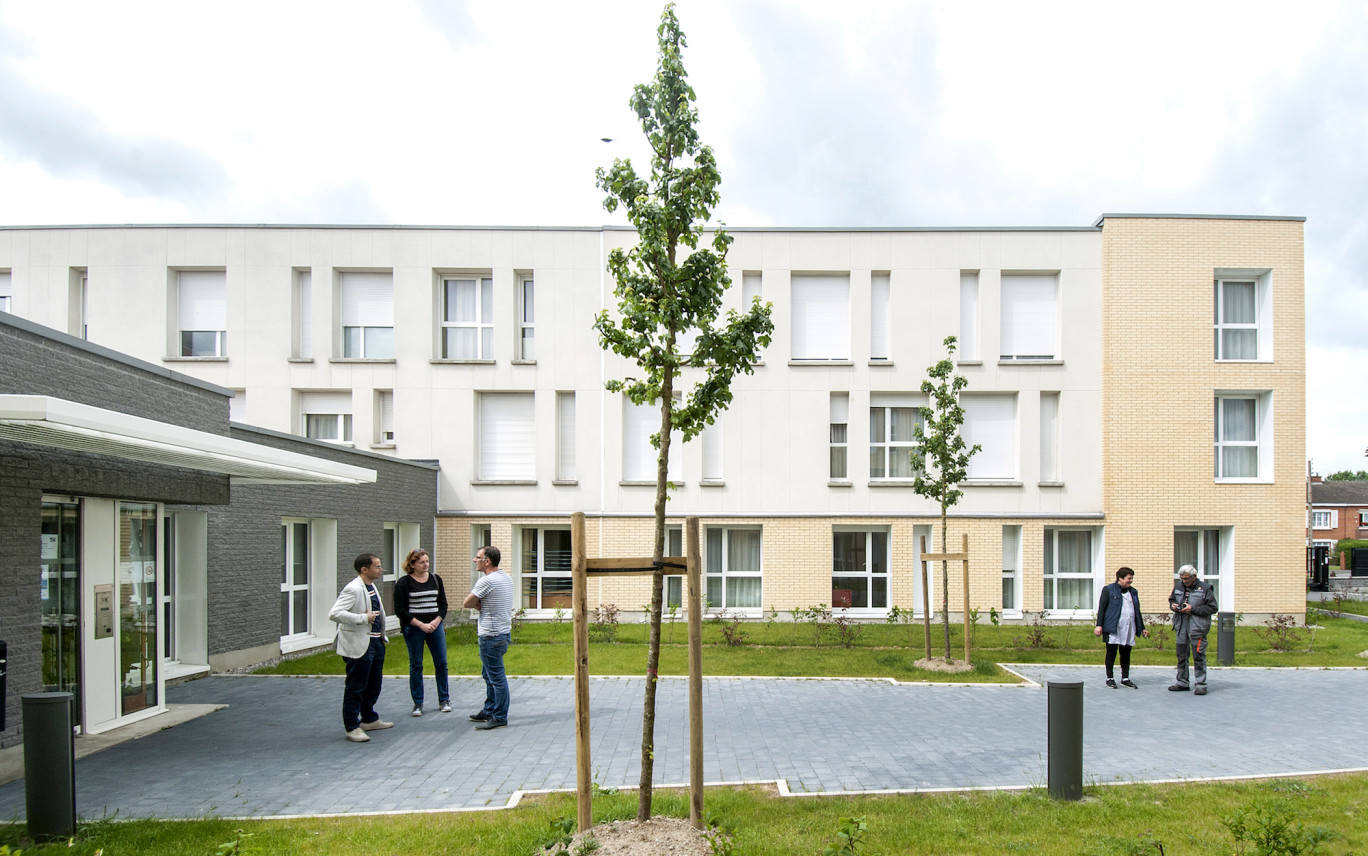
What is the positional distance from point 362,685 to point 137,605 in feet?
10.9

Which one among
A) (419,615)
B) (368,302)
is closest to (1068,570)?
(419,615)

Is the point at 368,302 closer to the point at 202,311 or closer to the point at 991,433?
the point at 202,311

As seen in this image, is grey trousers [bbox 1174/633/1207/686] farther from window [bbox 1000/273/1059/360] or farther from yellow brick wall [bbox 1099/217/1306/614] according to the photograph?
window [bbox 1000/273/1059/360]

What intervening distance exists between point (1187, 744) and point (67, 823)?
9603 mm

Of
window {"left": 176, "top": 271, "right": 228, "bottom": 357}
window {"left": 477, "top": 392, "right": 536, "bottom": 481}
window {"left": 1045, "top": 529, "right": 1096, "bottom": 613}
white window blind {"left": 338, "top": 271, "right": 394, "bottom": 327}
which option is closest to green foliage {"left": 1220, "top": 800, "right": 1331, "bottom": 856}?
window {"left": 1045, "top": 529, "right": 1096, "bottom": 613}

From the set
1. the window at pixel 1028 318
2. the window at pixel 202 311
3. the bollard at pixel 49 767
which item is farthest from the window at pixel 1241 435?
the window at pixel 202 311

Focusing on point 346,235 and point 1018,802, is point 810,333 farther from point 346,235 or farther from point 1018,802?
point 1018,802

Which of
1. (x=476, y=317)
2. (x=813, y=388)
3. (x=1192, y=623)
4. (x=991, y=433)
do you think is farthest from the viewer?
(x=476, y=317)

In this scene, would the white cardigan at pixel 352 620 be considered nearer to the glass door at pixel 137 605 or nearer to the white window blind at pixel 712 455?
the glass door at pixel 137 605

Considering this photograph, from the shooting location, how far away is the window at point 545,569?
67.9 feet

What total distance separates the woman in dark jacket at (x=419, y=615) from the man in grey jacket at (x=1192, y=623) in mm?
9551

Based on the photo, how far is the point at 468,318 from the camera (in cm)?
2106

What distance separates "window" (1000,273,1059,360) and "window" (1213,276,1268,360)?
4061 millimetres

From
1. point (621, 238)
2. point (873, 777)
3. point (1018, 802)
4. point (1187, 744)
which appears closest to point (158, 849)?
point (873, 777)
